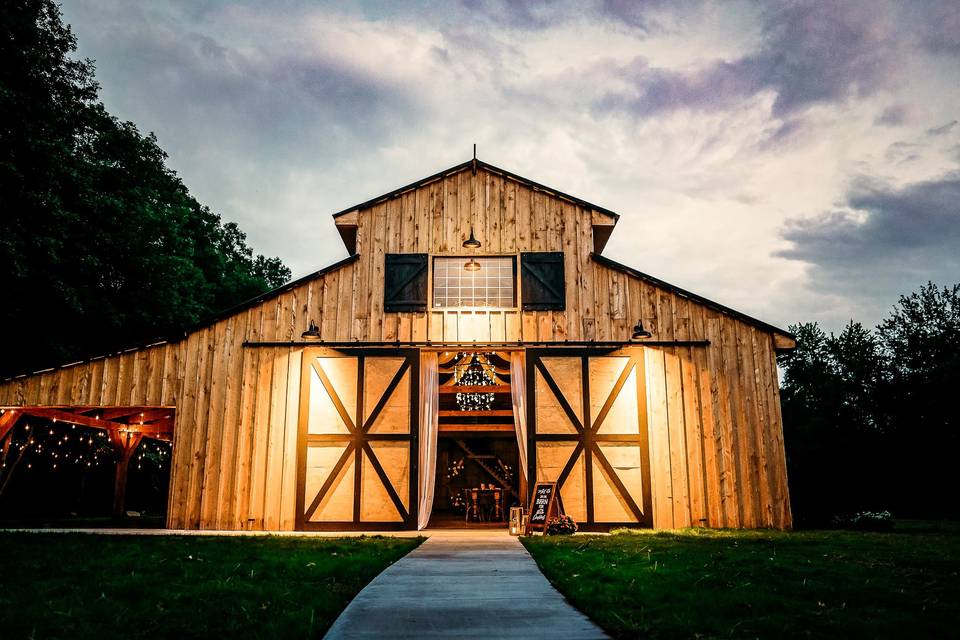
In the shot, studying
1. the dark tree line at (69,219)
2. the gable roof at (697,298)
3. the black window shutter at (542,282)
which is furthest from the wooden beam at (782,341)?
the dark tree line at (69,219)

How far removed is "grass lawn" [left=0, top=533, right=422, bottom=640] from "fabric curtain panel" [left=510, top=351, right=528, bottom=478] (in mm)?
3625

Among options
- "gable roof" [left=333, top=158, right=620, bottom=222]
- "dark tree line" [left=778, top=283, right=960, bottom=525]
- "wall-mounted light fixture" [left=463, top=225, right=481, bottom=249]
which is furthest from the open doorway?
"dark tree line" [left=778, top=283, right=960, bottom=525]

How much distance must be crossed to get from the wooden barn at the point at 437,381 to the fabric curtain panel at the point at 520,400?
4 cm

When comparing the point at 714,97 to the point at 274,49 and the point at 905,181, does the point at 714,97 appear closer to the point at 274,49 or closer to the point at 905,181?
the point at 274,49

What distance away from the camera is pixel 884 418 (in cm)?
2753

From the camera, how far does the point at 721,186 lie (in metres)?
18.2

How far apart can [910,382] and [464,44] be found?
2560 cm

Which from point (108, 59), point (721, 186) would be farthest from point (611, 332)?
point (108, 59)

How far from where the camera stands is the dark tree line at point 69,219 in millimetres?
13711

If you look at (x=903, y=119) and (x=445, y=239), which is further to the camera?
(x=903, y=119)

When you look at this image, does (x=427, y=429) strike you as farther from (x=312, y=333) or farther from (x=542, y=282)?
(x=542, y=282)

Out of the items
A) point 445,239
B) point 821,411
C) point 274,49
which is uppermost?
point 274,49

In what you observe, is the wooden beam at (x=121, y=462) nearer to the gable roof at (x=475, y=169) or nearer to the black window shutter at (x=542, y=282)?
the gable roof at (x=475, y=169)

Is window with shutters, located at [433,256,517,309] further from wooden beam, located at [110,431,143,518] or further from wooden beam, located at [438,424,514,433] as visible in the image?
wooden beam, located at [110,431,143,518]
